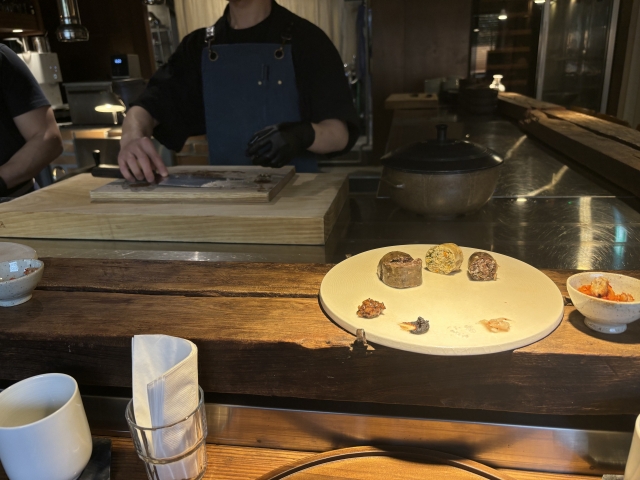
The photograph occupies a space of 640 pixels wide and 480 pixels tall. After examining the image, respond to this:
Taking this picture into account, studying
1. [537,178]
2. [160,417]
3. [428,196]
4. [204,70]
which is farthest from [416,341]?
[204,70]

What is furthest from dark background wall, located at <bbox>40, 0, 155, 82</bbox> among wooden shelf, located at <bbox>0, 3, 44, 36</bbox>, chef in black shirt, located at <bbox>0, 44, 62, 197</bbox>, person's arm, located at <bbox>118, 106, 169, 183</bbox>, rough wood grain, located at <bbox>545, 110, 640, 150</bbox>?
person's arm, located at <bbox>118, 106, 169, 183</bbox>

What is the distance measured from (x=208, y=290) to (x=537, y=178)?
1499mm

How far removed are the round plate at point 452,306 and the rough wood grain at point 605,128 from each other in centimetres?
144

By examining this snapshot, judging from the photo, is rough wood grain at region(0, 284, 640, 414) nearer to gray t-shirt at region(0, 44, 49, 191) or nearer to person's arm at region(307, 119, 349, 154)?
person's arm at region(307, 119, 349, 154)

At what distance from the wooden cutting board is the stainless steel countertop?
0.50ft

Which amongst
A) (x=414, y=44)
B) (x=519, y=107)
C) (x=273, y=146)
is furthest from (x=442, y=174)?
(x=414, y=44)

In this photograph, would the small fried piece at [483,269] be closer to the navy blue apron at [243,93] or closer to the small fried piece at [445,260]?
the small fried piece at [445,260]

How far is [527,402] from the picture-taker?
0.84 meters

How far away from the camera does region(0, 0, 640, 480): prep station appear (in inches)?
32.4

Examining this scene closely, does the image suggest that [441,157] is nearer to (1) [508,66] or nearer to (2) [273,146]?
(2) [273,146]

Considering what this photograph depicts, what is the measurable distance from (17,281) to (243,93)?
4.66ft

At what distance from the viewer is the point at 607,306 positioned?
0.77 meters

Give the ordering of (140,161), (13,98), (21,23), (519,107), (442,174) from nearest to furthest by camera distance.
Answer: (442,174) < (140,161) < (13,98) < (519,107) < (21,23)

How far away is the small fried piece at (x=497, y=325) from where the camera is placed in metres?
0.78
